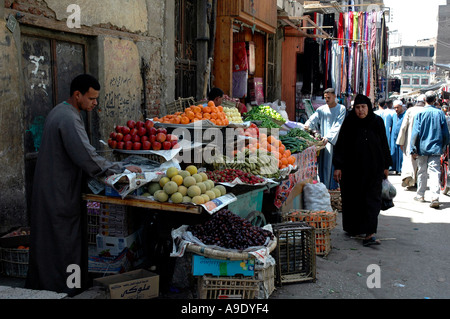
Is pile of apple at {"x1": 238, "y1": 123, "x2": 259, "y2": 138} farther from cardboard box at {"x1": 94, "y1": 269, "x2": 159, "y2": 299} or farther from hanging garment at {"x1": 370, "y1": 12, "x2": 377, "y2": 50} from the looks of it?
hanging garment at {"x1": 370, "y1": 12, "x2": 377, "y2": 50}

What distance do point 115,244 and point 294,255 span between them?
1.85m

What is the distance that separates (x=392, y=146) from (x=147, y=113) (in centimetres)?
801

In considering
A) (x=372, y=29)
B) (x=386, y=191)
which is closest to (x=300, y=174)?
(x=386, y=191)

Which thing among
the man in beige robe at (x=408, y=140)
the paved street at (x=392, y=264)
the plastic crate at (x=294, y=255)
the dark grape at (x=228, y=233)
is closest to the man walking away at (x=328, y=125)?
the paved street at (x=392, y=264)

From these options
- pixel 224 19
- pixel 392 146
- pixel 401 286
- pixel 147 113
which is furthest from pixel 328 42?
pixel 401 286

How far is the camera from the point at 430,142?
335 inches

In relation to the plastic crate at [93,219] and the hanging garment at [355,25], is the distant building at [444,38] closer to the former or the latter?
the hanging garment at [355,25]

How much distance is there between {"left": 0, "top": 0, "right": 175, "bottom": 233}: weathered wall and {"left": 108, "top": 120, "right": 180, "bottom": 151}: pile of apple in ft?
1.72

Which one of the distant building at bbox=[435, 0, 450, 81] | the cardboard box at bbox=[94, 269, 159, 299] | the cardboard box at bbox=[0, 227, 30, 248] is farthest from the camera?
the distant building at bbox=[435, 0, 450, 81]

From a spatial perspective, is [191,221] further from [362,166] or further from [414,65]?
[414,65]

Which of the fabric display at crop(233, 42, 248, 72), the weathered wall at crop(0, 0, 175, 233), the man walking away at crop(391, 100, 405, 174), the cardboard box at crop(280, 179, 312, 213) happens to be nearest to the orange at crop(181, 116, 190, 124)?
the weathered wall at crop(0, 0, 175, 233)

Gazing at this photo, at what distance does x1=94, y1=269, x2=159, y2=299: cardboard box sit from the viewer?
11.5ft

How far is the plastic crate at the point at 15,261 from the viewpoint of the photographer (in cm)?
417

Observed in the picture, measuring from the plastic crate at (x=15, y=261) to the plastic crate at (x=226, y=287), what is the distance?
171cm
